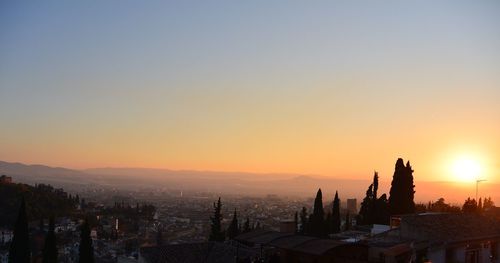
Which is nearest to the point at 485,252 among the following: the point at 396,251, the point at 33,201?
the point at 396,251

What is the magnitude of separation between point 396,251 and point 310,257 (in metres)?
3.98

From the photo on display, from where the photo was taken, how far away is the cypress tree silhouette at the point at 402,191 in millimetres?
38094

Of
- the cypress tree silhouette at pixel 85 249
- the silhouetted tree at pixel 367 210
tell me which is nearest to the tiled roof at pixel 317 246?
the silhouetted tree at pixel 367 210

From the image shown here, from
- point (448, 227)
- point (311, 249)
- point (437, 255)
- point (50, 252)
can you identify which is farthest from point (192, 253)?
point (50, 252)

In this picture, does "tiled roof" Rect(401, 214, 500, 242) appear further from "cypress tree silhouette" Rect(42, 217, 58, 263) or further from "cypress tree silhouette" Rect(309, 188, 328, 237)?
"cypress tree silhouette" Rect(42, 217, 58, 263)

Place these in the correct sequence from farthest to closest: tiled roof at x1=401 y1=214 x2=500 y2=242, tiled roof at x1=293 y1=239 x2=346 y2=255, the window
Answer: the window < tiled roof at x1=401 y1=214 x2=500 y2=242 < tiled roof at x1=293 y1=239 x2=346 y2=255

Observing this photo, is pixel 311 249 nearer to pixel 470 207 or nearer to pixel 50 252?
pixel 470 207

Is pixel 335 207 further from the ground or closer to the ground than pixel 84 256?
further from the ground

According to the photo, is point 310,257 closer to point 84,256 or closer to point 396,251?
point 396,251

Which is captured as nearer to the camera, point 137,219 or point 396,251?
point 396,251

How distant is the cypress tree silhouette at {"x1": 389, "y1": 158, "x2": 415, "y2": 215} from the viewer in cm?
3809

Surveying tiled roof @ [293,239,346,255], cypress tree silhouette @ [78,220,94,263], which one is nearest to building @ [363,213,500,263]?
tiled roof @ [293,239,346,255]

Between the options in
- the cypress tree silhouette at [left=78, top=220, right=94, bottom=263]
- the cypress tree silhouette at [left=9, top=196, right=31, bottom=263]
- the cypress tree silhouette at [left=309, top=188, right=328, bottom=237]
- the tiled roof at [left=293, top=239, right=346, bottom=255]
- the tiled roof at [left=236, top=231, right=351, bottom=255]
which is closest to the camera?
the tiled roof at [left=293, top=239, right=346, bottom=255]

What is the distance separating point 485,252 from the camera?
2558cm
